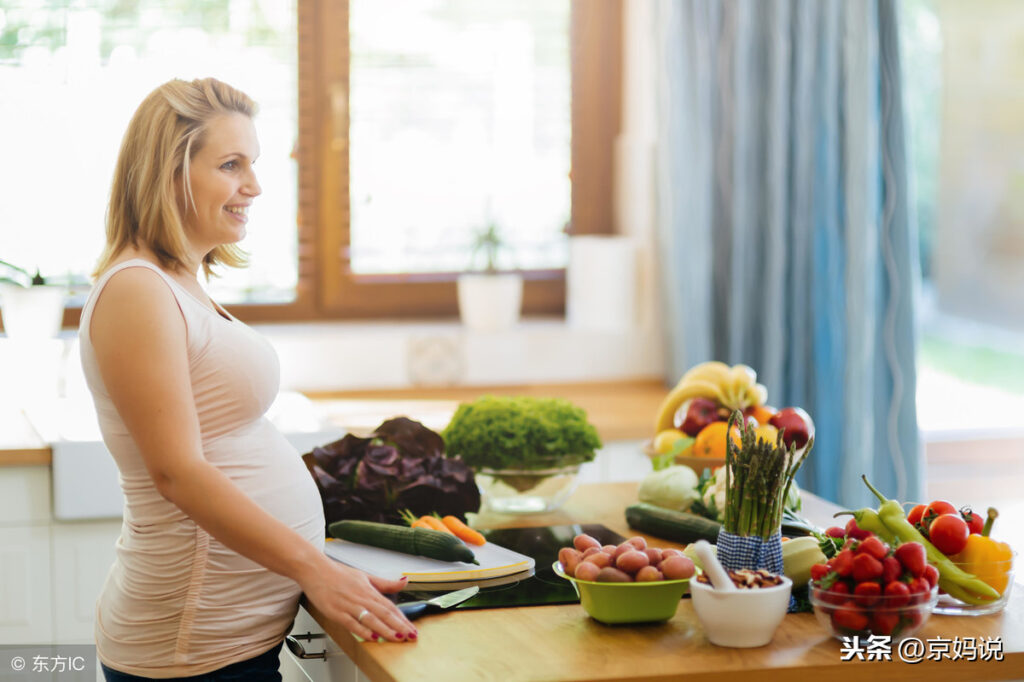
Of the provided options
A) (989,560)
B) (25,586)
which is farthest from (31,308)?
(989,560)

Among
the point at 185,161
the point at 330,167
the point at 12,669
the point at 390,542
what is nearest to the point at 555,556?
the point at 390,542

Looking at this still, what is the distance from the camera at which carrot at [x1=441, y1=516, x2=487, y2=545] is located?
1755 mm

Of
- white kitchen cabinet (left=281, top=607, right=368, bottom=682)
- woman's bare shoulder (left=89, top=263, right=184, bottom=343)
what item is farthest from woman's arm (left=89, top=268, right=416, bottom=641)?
white kitchen cabinet (left=281, top=607, right=368, bottom=682)

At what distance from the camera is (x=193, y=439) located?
1434 mm

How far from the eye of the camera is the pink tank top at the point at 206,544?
151cm

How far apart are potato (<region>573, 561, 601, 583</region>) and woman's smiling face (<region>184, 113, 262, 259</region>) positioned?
62cm

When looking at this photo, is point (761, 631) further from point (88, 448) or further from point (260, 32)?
point (260, 32)

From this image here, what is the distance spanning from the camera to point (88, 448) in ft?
7.82

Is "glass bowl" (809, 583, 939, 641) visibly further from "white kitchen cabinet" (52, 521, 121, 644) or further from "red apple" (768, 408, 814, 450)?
"white kitchen cabinet" (52, 521, 121, 644)

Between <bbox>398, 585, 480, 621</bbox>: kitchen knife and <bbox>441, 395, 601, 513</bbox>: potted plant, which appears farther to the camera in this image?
<bbox>441, 395, 601, 513</bbox>: potted plant

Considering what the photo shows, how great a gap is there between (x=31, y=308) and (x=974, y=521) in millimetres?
2280

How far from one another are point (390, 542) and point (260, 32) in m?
1.94

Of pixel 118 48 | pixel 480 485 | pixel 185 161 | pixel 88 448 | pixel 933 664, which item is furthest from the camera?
pixel 118 48

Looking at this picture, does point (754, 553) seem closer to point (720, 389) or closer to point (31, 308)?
point (720, 389)
